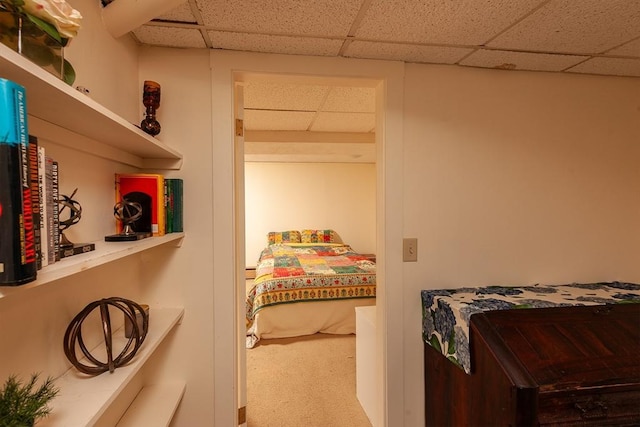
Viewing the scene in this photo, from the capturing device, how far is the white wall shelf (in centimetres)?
52

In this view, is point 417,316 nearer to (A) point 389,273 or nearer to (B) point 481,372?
(A) point 389,273

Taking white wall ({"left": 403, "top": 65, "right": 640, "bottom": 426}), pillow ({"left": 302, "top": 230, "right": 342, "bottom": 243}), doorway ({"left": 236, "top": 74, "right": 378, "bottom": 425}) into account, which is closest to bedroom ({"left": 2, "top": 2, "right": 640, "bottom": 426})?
white wall ({"left": 403, "top": 65, "right": 640, "bottom": 426})

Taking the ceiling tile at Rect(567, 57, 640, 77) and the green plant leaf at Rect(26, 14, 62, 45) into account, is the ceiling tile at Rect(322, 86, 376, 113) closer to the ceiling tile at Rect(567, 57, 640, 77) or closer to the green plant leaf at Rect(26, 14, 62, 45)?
the ceiling tile at Rect(567, 57, 640, 77)

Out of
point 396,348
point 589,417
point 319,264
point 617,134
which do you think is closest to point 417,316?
point 396,348

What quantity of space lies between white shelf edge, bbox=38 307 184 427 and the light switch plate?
1.17m

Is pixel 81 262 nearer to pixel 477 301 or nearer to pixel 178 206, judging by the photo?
pixel 178 206

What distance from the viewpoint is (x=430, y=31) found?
125cm

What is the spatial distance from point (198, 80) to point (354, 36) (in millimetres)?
749

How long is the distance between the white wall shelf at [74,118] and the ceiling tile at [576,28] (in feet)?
5.00

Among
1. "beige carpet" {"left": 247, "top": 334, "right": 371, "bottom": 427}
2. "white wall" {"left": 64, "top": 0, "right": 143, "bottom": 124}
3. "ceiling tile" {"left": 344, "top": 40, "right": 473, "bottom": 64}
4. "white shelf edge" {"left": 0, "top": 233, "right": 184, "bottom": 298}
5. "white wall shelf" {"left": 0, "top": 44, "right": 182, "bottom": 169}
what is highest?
"ceiling tile" {"left": 344, "top": 40, "right": 473, "bottom": 64}

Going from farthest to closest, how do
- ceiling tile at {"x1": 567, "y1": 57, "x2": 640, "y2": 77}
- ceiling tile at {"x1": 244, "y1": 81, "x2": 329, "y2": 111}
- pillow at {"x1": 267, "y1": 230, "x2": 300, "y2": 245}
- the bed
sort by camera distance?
pillow at {"x1": 267, "y1": 230, "x2": 300, "y2": 245}
the bed
ceiling tile at {"x1": 244, "y1": 81, "x2": 329, "y2": 111}
ceiling tile at {"x1": 567, "y1": 57, "x2": 640, "y2": 77}

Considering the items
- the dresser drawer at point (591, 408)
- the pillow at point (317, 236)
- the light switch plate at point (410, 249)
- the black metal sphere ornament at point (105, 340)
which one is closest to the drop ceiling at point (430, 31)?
the light switch plate at point (410, 249)

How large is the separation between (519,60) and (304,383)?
8.51 ft

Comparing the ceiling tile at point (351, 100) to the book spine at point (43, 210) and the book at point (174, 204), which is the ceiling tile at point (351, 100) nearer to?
the book at point (174, 204)
